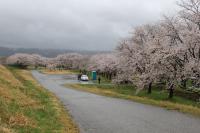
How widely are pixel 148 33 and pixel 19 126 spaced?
4637 cm

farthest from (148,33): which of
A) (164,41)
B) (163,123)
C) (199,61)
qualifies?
(163,123)

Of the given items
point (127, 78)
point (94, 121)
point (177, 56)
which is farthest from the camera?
point (127, 78)

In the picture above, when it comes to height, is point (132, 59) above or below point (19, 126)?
above

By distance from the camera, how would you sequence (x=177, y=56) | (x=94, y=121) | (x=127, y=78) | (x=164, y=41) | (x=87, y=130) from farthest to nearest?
(x=127, y=78) → (x=164, y=41) → (x=177, y=56) → (x=94, y=121) → (x=87, y=130)

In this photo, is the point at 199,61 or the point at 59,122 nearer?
the point at 59,122

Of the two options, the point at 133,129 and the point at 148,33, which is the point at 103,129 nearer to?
the point at 133,129

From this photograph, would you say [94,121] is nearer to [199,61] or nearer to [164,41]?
[199,61]

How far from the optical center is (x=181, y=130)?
67.8ft

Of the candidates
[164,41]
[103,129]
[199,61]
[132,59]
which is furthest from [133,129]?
[132,59]

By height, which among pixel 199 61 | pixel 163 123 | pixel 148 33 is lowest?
pixel 163 123

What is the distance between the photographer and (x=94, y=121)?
2409 cm

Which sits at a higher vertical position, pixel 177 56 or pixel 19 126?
pixel 177 56

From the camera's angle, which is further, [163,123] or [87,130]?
[163,123]

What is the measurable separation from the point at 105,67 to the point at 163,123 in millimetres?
80007
